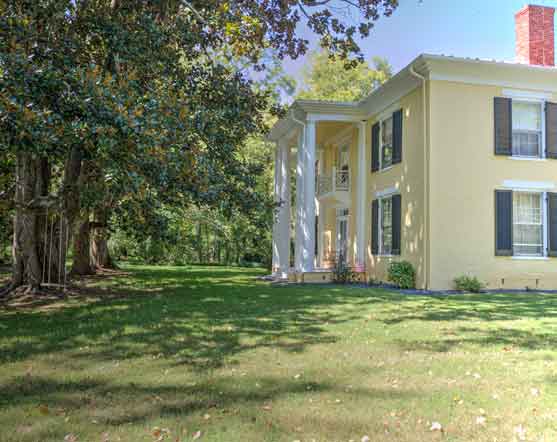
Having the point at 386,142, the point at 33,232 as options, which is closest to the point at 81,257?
the point at 33,232

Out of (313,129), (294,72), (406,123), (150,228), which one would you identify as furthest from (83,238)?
(294,72)

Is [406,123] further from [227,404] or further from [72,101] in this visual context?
[227,404]

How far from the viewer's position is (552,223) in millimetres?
13109

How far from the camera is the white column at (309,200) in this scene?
15602 mm

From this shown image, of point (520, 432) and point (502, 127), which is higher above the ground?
point (502, 127)

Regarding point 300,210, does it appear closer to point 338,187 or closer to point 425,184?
point 338,187

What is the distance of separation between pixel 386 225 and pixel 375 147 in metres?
2.42

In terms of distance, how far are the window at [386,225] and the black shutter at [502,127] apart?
125 inches

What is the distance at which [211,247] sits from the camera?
31.1 metres

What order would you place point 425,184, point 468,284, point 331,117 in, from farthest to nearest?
point 331,117
point 425,184
point 468,284

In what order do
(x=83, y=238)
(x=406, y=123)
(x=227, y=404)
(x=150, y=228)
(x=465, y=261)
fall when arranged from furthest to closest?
(x=83, y=238)
(x=406, y=123)
(x=465, y=261)
(x=150, y=228)
(x=227, y=404)

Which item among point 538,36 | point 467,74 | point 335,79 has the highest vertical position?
point 335,79

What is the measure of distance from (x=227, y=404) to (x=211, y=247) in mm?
27506

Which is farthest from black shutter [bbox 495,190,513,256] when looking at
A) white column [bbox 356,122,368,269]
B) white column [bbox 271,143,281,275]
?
white column [bbox 271,143,281,275]
